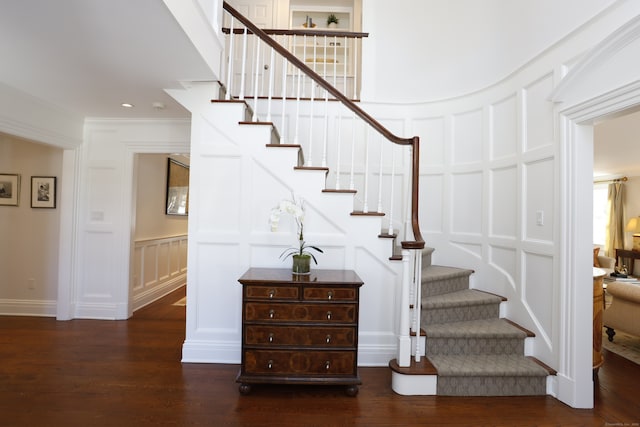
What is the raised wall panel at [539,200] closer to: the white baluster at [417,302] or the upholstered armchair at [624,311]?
the white baluster at [417,302]

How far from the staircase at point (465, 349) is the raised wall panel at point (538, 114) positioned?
→ 1456 mm

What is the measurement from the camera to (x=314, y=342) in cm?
246

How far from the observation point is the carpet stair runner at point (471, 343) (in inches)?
98.5

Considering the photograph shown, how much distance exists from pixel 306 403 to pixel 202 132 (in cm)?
246

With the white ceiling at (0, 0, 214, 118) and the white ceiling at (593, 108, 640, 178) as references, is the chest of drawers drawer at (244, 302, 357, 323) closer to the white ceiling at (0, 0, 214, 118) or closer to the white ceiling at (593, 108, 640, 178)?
the white ceiling at (0, 0, 214, 118)

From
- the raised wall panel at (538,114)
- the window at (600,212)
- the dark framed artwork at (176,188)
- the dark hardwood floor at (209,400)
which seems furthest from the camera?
the window at (600,212)

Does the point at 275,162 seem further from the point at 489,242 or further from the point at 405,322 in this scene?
the point at 489,242

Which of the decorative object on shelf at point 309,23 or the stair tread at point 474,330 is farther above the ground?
the decorative object on shelf at point 309,23

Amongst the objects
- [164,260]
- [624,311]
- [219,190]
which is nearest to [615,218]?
[624,311]

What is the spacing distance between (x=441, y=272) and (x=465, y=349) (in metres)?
0.83

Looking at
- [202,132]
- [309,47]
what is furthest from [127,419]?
[309,47]

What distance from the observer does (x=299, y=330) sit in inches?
97.2

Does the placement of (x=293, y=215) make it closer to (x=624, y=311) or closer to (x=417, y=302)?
(x=417, y=302)

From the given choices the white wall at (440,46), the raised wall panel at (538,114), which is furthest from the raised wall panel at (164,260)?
the raised wall panel at (538,114)
